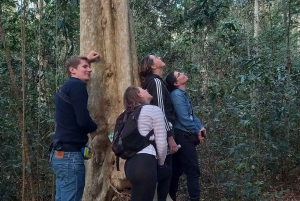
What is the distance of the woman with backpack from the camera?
367 centimetres

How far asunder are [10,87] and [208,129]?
328cm

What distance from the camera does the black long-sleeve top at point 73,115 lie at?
3705 mm

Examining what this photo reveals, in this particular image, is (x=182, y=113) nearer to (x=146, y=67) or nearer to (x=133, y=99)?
(x=146, y=67)

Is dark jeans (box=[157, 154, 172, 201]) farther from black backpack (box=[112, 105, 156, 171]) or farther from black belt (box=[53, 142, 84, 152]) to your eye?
black belt (box=[53, 142, 84, 152])

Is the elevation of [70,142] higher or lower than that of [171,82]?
lower

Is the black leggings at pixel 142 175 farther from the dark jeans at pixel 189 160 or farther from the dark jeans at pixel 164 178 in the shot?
the dark jeans at pixel 189 160

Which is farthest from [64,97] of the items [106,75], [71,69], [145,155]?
[106,75]

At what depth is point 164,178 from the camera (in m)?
4.26

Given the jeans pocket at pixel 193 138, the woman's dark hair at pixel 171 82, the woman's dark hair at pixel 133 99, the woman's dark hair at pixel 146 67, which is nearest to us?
the woman's dark hair at pixel 133 99

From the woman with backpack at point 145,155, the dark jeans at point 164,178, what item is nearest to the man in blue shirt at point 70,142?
the woman with backpack at point 145,155

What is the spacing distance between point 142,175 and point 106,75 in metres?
2.01

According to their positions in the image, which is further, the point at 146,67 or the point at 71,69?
the point at 146,67

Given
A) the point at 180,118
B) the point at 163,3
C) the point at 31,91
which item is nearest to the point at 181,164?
the point at 180,118

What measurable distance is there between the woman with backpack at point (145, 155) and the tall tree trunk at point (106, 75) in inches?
51.8
